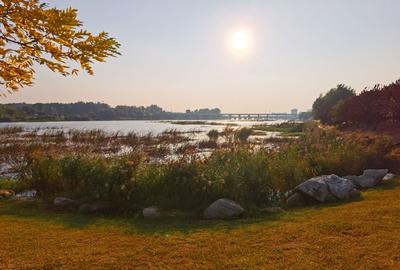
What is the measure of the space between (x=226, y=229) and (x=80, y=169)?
5.15 metres

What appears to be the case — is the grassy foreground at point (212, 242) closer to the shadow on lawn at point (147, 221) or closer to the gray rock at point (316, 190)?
the shadow on lawn at point (147, 221)

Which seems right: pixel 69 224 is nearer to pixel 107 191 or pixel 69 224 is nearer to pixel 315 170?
pixel 107 191

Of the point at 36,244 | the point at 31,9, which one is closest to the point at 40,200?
the point at 36,244

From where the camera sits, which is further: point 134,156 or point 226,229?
point 134,156

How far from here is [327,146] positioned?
14656mm

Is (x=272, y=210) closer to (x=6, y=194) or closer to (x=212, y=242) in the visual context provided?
(x=212, y=242)

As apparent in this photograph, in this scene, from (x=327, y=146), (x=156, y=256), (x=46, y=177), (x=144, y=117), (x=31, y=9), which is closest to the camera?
(x=31, y=9)

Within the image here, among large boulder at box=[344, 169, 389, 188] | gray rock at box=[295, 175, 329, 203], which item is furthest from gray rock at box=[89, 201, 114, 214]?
large boulder at box=[344, 169, 389, 188]

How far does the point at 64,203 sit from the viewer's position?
8656mm

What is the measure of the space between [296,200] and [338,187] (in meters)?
1.21

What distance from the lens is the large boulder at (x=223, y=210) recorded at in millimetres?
7332

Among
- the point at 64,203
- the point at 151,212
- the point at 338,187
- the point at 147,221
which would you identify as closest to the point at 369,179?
the point at 338,187

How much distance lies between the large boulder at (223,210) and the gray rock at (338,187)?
2.93 metres

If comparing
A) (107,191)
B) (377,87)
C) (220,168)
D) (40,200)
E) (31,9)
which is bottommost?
(40,200)
